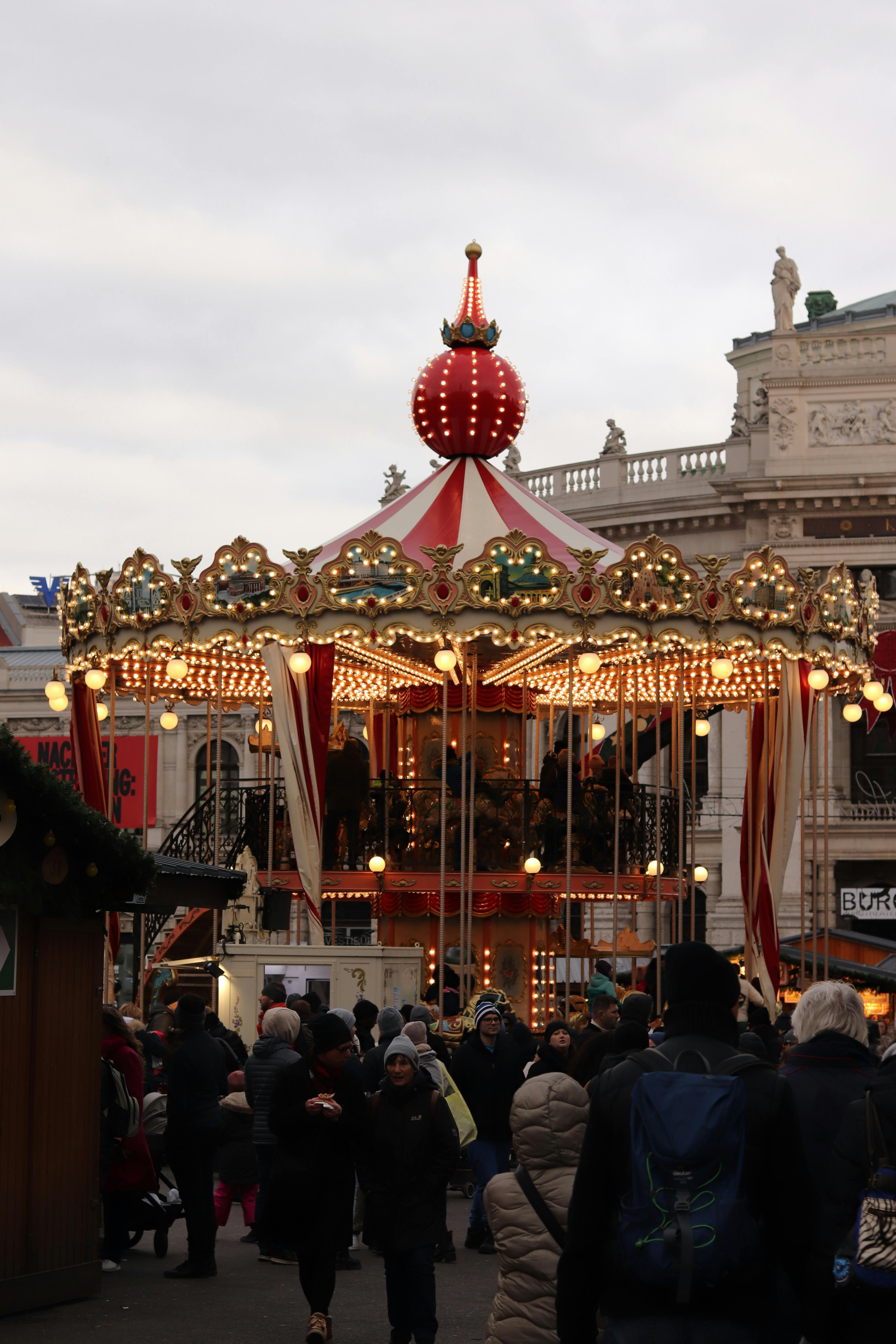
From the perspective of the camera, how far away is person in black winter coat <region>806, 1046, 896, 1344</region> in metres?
4.77

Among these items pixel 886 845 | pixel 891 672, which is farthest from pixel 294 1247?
pixel 886 845

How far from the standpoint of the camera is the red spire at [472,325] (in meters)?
20.7

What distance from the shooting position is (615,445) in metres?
40.5

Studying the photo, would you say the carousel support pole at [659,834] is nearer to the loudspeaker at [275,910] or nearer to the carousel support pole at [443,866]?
the carousel support pole at [443,866]

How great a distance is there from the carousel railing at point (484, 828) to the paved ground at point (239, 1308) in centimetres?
876

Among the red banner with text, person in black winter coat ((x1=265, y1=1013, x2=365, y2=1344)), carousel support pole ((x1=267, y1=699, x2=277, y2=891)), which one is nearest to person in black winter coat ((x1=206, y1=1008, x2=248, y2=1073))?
carousel support pole ((x1=267, y1=699, x2=277, y2=891))

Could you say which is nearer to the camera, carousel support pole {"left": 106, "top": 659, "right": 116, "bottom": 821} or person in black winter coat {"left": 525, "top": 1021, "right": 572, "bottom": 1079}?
person in black winter coat {"left": 525, "top": 1021, "right": 572, "bottom": 1079}

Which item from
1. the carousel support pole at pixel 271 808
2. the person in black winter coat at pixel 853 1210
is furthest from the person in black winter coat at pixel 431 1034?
the person in black winter coat at pixel 853 1210

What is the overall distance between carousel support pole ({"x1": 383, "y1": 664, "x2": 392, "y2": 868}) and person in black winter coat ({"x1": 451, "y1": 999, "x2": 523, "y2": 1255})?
860cm

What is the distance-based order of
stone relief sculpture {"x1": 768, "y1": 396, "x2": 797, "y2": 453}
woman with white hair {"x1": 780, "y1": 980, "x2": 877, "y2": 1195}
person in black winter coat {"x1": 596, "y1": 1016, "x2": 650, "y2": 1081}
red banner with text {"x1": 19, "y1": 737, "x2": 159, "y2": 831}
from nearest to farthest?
woman with white hair {"x1": 780, "y1": 980, "x2": 877, "y2": 1195}, person in black winter coat {"x1": 596, "y1": 1016, "x2": 650, "y2": 1081}, stone relief sculpture {"x1": 768, "y1": 396, "x2": 797, "y2": 453}, red banner with text {"x1": 19, "y1": 737, "x2": 159, "y2": 831}

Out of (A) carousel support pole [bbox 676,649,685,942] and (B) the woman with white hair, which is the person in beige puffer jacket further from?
(A) carousel support pole [bbox 676,649,685,942]

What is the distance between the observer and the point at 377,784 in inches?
813

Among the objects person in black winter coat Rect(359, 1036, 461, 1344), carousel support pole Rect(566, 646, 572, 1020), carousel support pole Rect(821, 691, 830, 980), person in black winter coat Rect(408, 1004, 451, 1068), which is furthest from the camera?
carousel support pole Rect(821, 691, 830, 980)

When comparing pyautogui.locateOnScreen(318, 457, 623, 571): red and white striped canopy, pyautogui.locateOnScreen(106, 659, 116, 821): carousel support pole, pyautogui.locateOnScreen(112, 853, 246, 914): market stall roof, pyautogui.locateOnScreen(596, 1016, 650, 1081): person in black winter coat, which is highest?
pyautogui.locateOnScreen(318, 457, 623, 571): red and white striped canopy
